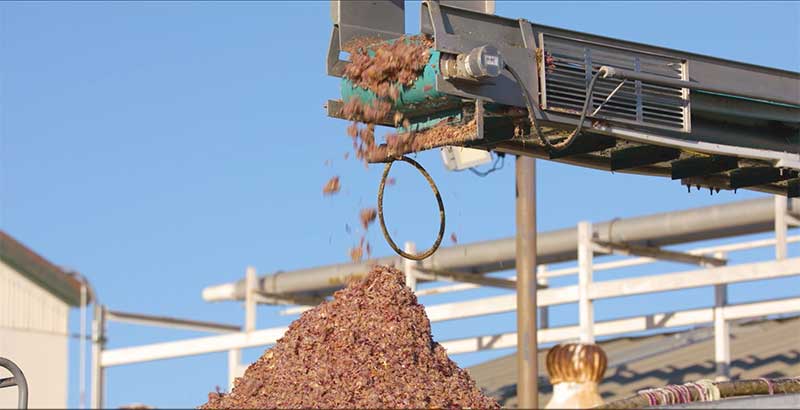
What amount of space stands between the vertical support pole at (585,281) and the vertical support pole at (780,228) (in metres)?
2.50

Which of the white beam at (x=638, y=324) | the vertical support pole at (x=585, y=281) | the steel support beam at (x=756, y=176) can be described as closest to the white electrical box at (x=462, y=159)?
the vertical support pole at (x=585, y=281)

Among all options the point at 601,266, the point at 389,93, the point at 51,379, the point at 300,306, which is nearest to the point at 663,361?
the point at 601,266

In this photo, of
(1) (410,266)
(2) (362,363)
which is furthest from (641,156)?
(1) (410,266)

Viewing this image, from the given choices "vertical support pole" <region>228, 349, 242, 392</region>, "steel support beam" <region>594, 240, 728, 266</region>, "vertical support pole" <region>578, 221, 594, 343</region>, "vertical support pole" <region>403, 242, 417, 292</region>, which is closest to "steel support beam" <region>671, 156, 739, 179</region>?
"vertical support pole" <region>578, 221, 594, 343</region>

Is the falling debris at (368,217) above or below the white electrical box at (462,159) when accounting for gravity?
below

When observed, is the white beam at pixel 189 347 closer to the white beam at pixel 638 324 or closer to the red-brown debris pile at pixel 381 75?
the white beam at pixel 638 324

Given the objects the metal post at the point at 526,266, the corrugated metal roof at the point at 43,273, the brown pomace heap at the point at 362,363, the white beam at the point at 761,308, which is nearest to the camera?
the brown pomace heap at the point at 362,363

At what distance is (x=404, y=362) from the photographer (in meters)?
6.90

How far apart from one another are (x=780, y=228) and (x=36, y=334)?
20481 millimetres

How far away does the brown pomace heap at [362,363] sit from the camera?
6.67 metres

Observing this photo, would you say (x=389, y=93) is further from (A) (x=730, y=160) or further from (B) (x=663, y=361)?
(B) (x=663, y=361)

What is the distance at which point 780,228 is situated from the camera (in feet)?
54.0

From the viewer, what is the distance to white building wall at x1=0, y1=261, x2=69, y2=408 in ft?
102

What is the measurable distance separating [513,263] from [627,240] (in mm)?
2392
